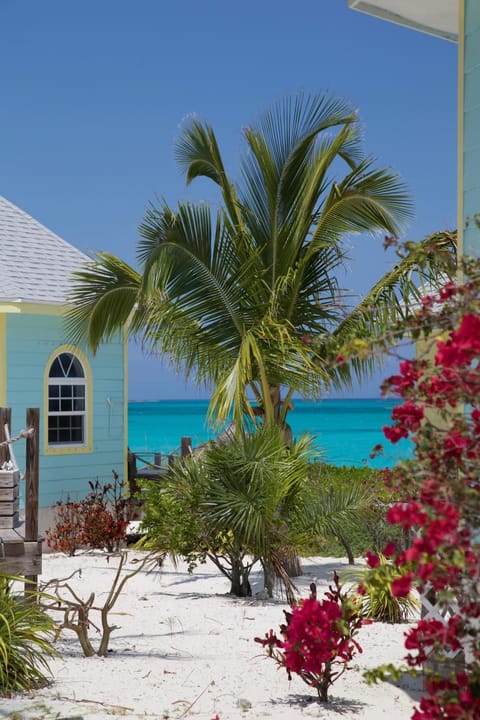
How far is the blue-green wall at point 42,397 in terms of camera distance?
14.5 m

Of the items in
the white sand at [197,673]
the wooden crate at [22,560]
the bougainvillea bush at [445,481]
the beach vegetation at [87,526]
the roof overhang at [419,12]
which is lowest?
the white sand at [197,673]

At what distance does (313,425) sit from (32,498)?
72.2 m

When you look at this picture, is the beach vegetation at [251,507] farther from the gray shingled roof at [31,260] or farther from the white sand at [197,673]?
the gray shingled roof at [31,260]

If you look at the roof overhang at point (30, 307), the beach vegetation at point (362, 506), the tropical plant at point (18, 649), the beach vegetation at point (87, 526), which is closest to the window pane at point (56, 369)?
the roof overhang at point (30, 307)

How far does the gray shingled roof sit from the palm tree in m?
3.01

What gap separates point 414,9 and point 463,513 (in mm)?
5864

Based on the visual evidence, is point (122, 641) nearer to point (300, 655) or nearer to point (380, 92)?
point (300, 655)

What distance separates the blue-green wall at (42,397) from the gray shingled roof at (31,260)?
40 cm

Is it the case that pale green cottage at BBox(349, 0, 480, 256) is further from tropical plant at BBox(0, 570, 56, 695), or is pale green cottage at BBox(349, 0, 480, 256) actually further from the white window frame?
the white window frame

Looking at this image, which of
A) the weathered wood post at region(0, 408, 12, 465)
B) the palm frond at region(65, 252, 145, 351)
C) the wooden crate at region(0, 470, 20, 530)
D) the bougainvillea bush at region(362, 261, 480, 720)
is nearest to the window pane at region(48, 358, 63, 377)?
the palm frond at region(65, 252, 145, 351)

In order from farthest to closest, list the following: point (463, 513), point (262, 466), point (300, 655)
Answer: point (262, 466), point (300, 655), point (463, 513)

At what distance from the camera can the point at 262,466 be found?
10.3 m

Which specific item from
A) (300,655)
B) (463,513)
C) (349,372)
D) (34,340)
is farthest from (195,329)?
(463,513)

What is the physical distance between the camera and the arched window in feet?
49.9
